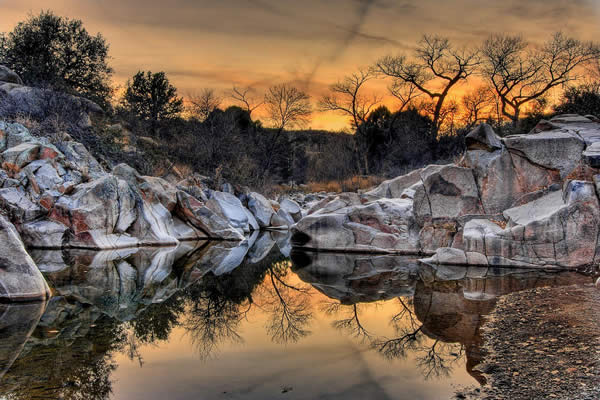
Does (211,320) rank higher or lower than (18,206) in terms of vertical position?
lower

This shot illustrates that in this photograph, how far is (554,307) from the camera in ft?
22.2

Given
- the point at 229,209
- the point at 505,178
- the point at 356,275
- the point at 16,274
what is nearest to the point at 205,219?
the point at 229,209

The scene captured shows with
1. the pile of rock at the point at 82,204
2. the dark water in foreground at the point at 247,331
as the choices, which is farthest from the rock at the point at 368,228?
the pile of rock at the point at 82,204

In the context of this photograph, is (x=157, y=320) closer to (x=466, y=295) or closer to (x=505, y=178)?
(x=466, y=295)

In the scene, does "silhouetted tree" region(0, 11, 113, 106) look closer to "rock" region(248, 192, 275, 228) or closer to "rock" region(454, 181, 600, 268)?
"rock" region(248, 192, 275, 228)

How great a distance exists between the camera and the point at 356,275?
1069 centimetres

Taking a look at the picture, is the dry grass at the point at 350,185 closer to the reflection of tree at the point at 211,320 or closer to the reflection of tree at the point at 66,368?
the reflection of tree at the point at 211,320

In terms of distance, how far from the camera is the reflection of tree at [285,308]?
6.46m

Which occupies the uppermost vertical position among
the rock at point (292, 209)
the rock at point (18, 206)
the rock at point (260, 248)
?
the rock at point (18, 206)

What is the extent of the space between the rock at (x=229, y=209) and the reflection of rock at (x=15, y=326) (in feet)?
41.2

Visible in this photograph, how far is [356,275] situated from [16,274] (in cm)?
649

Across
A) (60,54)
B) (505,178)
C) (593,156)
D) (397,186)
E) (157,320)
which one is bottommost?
(157,320)

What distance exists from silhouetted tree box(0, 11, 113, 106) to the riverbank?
27232 mm

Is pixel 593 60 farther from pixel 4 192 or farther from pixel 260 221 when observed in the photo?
pixel 4 192
